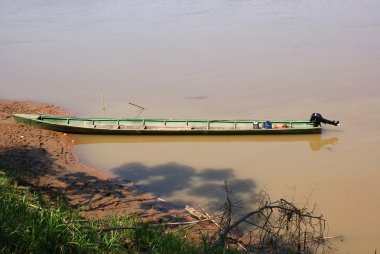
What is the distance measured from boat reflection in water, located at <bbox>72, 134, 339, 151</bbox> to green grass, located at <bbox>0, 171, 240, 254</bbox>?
20.5 feet

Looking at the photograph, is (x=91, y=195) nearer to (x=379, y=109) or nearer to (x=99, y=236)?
(x=99, y=236)

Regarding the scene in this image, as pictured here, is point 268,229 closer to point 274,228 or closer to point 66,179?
point 274,228

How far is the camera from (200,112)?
13.7 metres

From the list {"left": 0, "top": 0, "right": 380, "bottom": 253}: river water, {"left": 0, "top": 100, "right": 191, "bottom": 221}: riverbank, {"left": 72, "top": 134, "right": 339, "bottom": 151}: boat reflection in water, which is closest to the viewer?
{"left": 0, "top": 100, "right": 191, "bottom": 221}: riverbank

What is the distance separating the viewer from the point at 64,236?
4.23m

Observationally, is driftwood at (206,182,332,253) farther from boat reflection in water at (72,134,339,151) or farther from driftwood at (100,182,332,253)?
boat reflection in water at (72,134,339,151)

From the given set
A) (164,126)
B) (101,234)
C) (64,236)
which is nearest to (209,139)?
(164,126)

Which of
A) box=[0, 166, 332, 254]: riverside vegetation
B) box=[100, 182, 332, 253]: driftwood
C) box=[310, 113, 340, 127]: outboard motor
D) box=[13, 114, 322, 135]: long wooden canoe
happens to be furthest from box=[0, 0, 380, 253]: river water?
box=[0, 166, 332, 254]: riverside vegetation

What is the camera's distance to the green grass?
159 inches

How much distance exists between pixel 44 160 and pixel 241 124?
5.27m

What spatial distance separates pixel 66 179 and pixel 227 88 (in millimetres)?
7832

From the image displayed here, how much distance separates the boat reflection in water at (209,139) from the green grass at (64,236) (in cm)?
624

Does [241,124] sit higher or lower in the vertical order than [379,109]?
lower

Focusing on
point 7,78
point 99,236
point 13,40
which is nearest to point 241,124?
point 99,236
